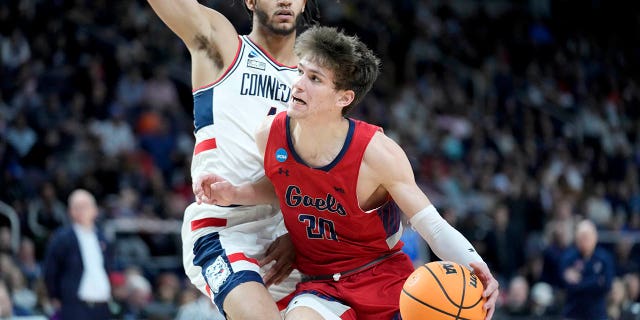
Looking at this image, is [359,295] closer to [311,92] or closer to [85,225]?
[311,92]

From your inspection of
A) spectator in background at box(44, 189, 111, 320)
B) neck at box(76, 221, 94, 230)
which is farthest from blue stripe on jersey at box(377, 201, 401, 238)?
neck at box(76, 221, 94, 230)

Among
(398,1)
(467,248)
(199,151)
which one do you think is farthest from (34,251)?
(398,1)

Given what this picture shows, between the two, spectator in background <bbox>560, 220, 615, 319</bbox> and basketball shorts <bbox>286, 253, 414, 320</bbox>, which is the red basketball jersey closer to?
basketball shorts <bbox>286, 253, 414, 320</bbox>

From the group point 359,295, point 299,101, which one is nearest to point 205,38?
point 299,101

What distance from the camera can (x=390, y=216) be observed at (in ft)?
14.9

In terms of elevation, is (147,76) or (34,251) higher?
(147,76)

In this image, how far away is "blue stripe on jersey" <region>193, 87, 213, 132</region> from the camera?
4727 mm

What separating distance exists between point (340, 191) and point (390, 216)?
0.33 metres

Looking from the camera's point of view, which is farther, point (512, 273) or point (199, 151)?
point (512, 273)

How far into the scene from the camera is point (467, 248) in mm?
4262

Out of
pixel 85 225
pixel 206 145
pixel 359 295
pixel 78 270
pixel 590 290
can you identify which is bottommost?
pixel 590 290

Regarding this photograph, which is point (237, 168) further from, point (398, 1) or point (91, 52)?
point (398, 1)

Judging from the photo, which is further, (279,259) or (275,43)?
(275,43)

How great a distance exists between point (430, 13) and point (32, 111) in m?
9.51
